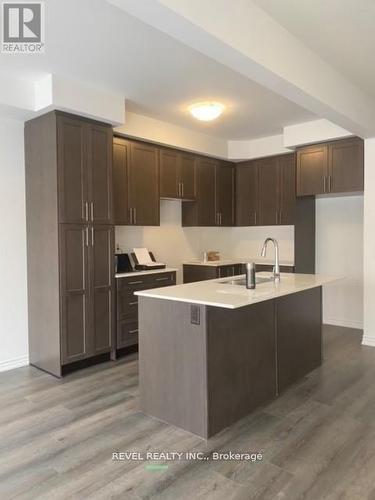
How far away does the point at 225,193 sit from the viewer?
5961 mm

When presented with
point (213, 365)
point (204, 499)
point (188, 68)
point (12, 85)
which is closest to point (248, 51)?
point (188, 68)

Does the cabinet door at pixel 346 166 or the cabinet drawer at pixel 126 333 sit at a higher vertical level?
the cabinet door at pixel 346 166

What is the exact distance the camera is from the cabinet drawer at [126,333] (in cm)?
413

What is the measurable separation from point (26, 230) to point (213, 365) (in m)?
2.53

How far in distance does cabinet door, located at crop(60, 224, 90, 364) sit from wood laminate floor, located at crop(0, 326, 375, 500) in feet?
1.08

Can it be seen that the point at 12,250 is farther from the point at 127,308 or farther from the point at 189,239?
the point at 189,239

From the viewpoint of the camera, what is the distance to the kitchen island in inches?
97.9

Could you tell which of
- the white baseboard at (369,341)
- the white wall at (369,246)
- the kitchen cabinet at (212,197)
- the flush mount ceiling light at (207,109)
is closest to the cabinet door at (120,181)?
the flush mount ceiling light at (207,109)

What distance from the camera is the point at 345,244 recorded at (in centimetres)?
538

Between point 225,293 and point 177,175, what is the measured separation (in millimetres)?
2801

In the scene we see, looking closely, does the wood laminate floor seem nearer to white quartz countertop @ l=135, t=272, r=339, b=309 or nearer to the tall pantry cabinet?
the tall pantry cabinet

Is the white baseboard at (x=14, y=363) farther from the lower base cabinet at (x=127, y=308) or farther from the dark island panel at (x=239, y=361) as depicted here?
the dark island panel at (x=239, y=361)

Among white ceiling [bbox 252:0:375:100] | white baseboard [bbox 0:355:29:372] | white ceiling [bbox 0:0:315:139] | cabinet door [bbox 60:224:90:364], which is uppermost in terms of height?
white ceiling [bbox 0:0:315:139]

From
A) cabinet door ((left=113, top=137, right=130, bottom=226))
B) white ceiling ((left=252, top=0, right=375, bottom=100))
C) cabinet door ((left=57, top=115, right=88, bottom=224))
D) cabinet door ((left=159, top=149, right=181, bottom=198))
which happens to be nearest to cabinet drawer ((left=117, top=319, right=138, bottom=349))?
cabinet door ((left=113, top=137, right=130, bottom=226))
